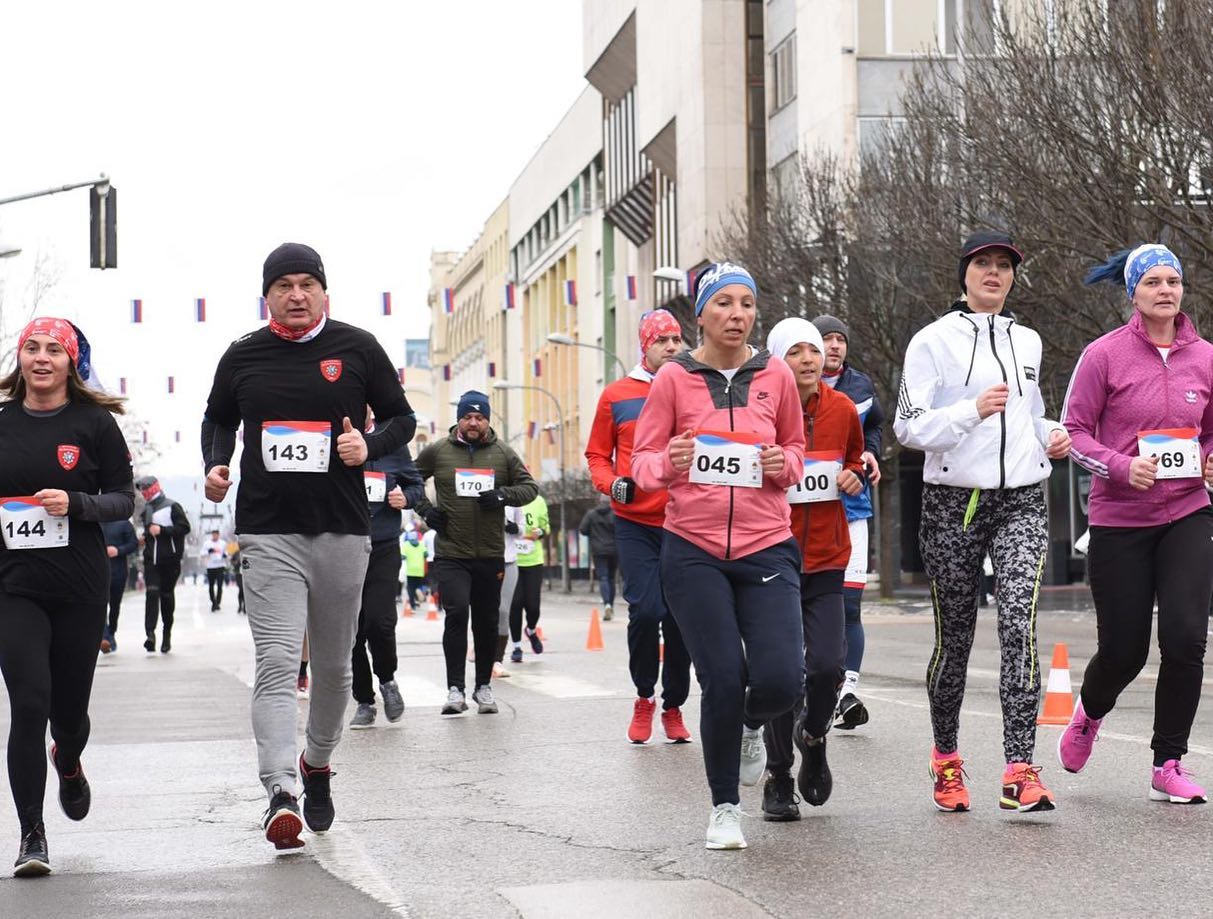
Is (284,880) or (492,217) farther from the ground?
(492,217)

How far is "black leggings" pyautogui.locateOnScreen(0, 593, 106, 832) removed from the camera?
23.0ft

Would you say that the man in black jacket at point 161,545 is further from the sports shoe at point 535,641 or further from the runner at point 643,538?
the runner at point 643,538

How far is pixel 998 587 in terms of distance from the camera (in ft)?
24.2

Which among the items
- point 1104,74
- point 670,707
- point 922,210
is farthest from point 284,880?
point 922,210

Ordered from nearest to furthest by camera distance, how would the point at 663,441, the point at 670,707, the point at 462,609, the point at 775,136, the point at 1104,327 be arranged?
the point at 663,441, the point at 670,707, the point at 462,609, the point at 1104,327, the point at 775,136

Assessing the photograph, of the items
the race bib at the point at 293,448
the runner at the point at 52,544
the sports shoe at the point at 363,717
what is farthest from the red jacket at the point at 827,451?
the sports shoe at the point at 363,717

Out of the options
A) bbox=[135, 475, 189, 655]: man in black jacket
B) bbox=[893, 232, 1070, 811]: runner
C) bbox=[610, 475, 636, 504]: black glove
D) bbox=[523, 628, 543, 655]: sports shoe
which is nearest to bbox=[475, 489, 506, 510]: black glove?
bbox=[610, 475, 636, 504]: black glove

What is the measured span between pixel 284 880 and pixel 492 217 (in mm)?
111802

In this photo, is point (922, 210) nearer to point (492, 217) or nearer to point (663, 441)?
point (663, 441)

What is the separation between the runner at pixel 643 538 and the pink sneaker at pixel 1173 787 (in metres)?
2.84

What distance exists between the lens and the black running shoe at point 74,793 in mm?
7582

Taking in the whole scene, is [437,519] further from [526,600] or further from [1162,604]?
[526,600]

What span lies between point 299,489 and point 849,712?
4459mm

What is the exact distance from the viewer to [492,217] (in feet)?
384
